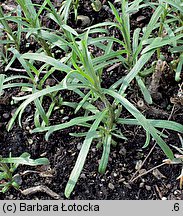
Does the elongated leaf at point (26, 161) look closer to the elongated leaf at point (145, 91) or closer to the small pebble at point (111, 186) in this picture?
the small pebble at point (111, 186)

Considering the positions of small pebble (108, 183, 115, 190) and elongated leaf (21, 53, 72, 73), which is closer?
Answer: elongated leaf (21, 53, 72, 73)

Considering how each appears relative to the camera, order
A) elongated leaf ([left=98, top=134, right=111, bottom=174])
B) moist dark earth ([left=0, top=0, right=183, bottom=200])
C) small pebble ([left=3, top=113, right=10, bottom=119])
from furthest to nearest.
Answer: small pebble ([left=3, top=113, right=10, bottom=119]) < moist dark earth ([left=0, top=0, right=183, bottom=200]) < elongated leaf ([left=98, top=134, right=111, bottom=174])

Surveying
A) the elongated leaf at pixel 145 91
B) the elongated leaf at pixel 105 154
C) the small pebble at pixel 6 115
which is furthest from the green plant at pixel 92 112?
the small pebble at pixel 6 115

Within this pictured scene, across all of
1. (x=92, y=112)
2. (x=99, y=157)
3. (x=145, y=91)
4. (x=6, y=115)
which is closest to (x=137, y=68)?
(x=145, y=91)

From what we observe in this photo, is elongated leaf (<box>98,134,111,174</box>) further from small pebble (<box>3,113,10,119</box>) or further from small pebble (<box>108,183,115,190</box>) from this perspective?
small pebble (<box>3,113,10,119</box>)

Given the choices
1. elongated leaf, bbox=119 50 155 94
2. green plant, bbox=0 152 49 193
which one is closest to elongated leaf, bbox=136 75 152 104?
elongated leaf, bbox=119 50 155 94
